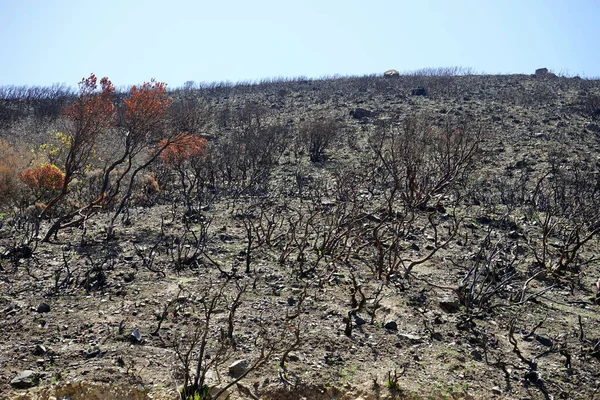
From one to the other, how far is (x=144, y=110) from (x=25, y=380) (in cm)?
805

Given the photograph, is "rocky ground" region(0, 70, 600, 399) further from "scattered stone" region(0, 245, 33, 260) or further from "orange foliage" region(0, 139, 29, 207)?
"orange foliage" region(0, 139, 29, 207)

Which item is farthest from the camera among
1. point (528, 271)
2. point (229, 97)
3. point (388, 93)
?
point (229, 97)

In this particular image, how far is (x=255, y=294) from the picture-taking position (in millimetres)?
5168

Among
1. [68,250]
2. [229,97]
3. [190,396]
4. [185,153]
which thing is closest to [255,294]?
[190,396]

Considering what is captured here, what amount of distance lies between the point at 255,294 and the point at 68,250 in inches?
126

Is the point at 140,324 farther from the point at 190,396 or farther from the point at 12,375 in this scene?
the point at 190,396

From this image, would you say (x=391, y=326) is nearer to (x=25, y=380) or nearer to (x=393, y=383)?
(x=393, y=383)

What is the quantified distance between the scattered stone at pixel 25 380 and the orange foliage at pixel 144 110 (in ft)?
25.4

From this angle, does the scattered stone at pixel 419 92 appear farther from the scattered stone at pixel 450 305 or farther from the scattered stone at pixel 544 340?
the scattered stone at pixel 544 340

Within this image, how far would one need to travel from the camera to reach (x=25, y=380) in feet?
11.5

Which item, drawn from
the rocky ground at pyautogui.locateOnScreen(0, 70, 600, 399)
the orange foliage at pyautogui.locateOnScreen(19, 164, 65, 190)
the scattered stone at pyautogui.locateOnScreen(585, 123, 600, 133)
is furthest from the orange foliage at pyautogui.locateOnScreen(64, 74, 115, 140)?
the scattered stone at pyautogui.locateOnScreen(585, 123, 600, 133)

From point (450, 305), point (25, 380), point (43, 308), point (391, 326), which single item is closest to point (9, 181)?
point (43, 308)

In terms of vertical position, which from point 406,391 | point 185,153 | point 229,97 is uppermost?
point 229,97

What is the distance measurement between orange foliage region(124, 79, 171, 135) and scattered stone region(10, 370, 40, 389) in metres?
7.74
